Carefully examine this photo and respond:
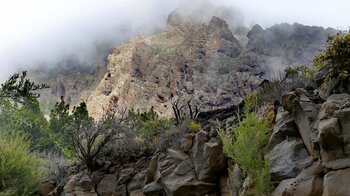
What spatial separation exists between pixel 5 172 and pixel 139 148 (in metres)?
5.32

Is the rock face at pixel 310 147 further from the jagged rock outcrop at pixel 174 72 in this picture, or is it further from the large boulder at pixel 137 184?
the jagged rock outcrop at pixel 174 72

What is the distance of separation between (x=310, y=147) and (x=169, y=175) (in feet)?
17.8

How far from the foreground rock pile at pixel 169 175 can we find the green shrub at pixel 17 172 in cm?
148

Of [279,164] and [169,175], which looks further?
[169,175]

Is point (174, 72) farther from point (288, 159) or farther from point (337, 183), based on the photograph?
point (337, 183)

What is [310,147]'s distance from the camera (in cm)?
788

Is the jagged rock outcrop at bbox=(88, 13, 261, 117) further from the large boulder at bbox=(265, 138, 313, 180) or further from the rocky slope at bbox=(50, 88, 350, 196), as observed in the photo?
the large boulder at bbox=(265, 138, 313, 180)

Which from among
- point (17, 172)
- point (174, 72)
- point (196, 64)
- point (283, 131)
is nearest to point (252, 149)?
point (283, 131)

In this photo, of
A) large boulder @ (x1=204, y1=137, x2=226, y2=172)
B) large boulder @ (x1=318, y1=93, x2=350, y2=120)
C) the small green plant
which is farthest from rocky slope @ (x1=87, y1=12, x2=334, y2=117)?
large boulder @ (x1=318, y1=93, x2=350, y2=120)

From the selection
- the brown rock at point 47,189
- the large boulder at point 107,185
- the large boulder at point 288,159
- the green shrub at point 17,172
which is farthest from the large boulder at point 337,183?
the brown rock at point 47,189

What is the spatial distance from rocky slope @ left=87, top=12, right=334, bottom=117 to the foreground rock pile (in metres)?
46.2

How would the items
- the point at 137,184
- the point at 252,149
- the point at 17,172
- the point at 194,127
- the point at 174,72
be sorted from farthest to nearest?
1. the point at 174,72
2. the point at 17,172
3. the point at 137,184
4. the point at 194,127
5. the point at 252,149

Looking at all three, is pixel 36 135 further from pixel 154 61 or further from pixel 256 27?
pixel 256 27

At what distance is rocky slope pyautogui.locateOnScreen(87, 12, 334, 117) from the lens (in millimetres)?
71812
